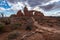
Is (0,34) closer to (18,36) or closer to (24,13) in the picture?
(18,36)

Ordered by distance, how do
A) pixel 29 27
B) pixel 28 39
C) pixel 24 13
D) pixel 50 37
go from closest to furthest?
pixel 28 39
pixel 50 37
pixel 29 27
pixel 24 13

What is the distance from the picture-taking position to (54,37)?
52.2 feet

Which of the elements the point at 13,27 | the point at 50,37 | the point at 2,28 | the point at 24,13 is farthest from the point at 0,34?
the point at 24,13

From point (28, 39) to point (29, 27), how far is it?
501cm

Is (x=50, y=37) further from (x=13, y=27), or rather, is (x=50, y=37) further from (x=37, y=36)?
(x=13, y=27)

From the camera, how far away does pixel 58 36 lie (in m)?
16.1

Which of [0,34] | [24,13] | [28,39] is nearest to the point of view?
[28,39]

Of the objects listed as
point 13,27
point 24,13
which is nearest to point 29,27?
point 13,27

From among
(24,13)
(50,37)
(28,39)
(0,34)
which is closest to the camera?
(28,39)

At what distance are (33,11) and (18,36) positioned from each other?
43.9 meters

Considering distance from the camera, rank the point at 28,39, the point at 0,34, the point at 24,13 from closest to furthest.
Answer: the point at 28,39
the point at 0,34
the point at 24,13

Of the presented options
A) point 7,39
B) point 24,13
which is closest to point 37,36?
point 7,39

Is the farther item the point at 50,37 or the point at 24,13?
the point at 24,13

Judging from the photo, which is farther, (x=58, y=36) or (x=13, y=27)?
(x=13, y=27)
